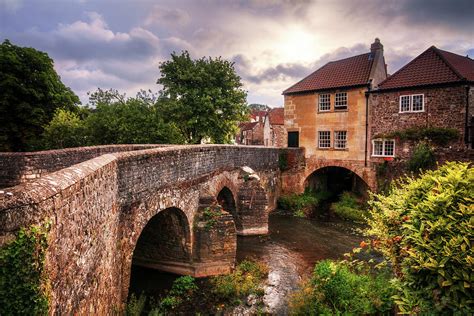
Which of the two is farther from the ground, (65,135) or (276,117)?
(276,117)

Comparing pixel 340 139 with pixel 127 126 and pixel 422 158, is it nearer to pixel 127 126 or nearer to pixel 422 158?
pixel 422 158

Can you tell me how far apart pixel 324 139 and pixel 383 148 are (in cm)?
410

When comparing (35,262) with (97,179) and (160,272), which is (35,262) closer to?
(97,179)

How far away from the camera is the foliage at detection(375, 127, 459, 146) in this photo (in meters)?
17.5

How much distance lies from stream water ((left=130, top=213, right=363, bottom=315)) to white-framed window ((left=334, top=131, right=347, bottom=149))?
5.78 metres

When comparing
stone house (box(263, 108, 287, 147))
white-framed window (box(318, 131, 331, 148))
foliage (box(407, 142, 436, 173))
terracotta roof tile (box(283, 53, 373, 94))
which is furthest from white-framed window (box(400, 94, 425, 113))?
stone house (box(263, 108, 287, 147))

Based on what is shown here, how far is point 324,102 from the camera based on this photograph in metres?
22.4

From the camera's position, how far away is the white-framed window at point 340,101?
70.2ft

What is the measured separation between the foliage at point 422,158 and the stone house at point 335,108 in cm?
337

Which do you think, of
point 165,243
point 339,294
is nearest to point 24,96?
point 165,243

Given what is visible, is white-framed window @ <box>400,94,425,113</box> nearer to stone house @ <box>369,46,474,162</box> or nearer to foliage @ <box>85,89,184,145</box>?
stone house @ <box>369,46,474,162</box>

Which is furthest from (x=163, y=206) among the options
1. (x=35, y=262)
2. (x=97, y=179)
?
(x=35, y=262)

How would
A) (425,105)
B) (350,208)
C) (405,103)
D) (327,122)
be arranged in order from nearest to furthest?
(425,105) < (405,103) < (350,208) < (327,122)

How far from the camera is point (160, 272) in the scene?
1116 centimetres
